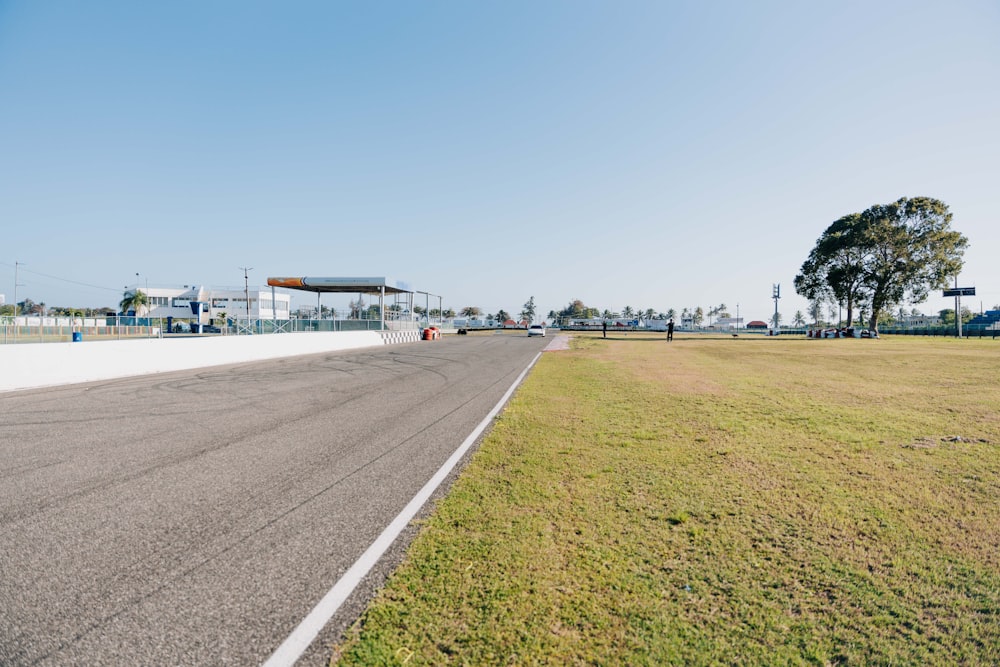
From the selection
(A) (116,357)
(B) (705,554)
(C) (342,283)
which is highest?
(C) (342,283)

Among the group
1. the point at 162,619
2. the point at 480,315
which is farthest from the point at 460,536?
the point at 480,315

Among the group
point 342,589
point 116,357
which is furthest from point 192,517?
point 116,357

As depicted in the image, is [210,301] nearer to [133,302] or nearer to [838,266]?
[133,302]

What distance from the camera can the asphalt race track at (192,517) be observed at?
101 inches

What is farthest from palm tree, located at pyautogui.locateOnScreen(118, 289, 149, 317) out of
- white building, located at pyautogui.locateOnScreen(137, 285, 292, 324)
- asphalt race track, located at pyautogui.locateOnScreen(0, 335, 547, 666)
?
asphalt race track, located at pyautogui.locateOnScreen(0, 335, 547, 666)

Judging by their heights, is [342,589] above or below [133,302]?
below

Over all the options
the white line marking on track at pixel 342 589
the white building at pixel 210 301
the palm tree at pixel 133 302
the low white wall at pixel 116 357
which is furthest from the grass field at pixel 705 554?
the palm tree at pixel 133 302

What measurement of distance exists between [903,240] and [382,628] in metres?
73.2

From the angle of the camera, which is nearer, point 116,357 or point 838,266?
point 116,357

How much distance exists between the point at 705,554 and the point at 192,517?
12.9ft

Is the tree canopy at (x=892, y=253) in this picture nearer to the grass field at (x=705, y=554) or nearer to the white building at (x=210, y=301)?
the grass field at (x=705, y=554)

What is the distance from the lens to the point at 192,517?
4047 millimetres

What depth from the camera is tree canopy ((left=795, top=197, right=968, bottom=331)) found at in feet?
185

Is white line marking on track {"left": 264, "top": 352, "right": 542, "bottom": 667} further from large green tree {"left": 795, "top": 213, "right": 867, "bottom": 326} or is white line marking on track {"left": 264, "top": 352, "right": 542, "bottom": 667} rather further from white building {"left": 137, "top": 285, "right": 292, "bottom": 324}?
white building {"left": 137, "top": 285, "right": 292, "bottom": 324}
